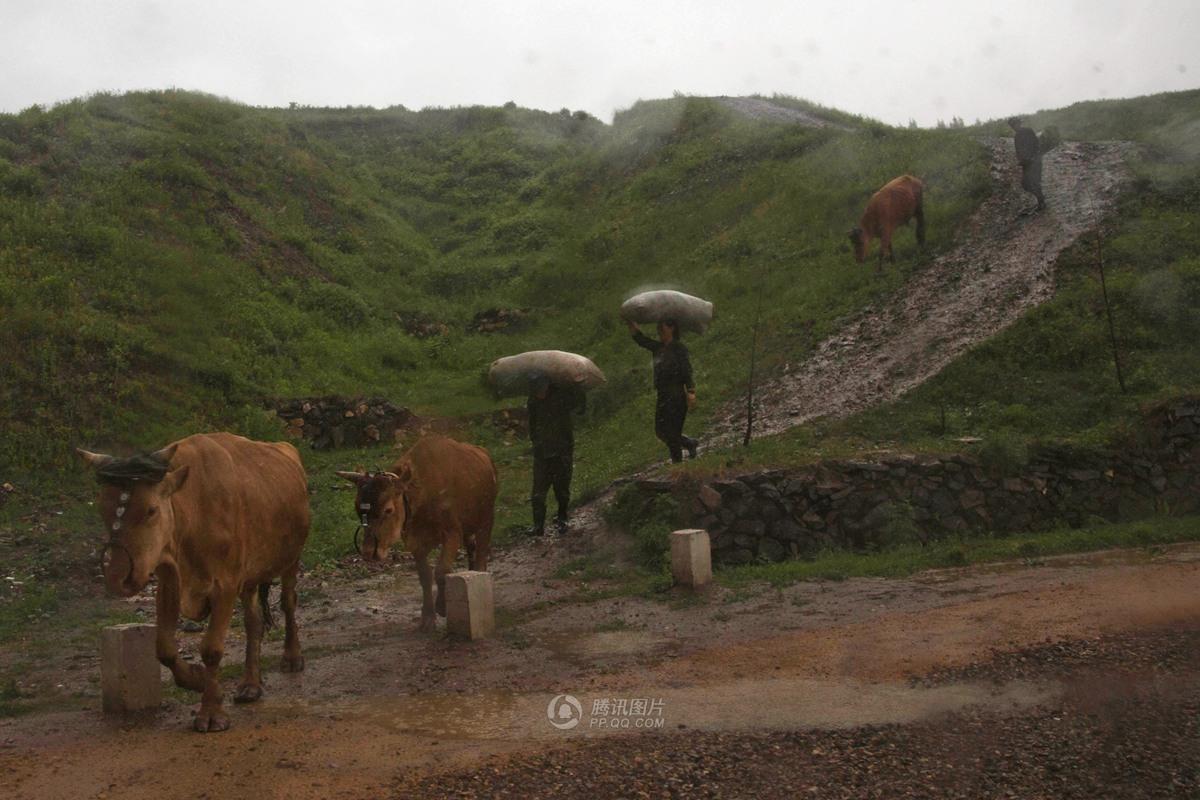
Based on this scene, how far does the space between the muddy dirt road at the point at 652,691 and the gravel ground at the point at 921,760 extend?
25 mm

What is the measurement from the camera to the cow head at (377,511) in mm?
9711

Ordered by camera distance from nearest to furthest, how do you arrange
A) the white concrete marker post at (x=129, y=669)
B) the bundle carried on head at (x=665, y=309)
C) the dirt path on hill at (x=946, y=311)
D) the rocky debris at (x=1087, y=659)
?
the rocky debris at (x=1087, y=659) < the white concrete marker post at (x=129, y=669) < the bundle carried on head at (x=665, y=309) < the dirt path on hill at (x=946, y=311)

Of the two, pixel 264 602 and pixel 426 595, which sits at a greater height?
pixel 264 602

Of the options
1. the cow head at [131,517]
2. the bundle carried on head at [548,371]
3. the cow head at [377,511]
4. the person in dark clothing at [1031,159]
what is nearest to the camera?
the cow head at [131,517]

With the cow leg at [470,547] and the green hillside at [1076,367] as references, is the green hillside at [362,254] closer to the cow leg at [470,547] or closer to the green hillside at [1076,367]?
the green hillside at [1076,367]

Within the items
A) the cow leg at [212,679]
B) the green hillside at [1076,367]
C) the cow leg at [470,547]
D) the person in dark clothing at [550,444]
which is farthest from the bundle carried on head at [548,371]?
the cow leg at [212,679]

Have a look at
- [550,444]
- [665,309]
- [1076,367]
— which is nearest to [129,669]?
[550,444]

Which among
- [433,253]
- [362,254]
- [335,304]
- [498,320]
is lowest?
[498,320]

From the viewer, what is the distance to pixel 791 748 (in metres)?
6.73

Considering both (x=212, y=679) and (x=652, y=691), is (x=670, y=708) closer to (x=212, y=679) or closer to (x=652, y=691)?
(x=652, y=691)

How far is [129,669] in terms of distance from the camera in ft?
25.9

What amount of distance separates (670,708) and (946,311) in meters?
13.9

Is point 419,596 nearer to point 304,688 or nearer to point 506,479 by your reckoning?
point 304,688

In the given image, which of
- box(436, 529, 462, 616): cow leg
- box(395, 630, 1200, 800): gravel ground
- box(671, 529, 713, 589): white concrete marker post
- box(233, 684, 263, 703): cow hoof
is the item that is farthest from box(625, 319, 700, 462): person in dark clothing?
box(395, 630, 1200, 800): gravel ground
